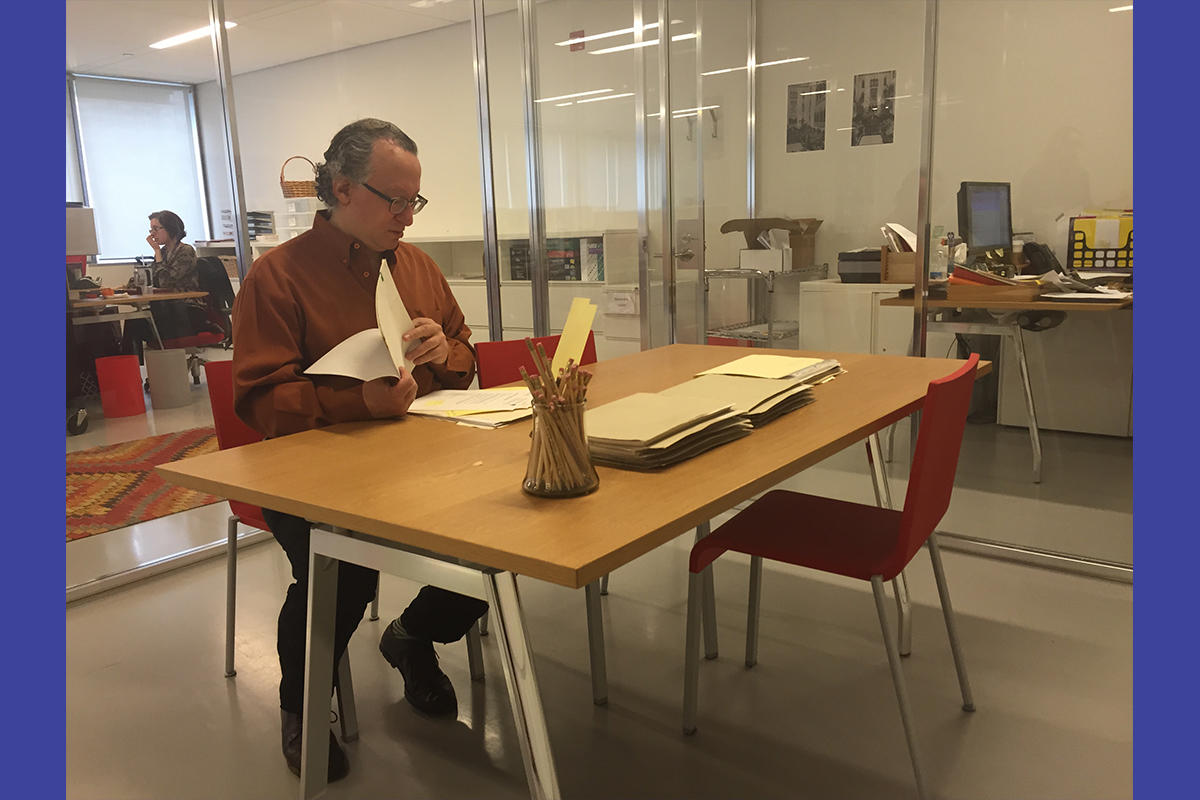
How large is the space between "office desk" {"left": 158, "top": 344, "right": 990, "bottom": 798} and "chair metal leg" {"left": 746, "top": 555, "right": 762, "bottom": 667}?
59 centimetres

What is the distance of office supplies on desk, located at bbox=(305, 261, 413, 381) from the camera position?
1.79m

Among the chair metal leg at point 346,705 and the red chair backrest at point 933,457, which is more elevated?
the red chair backrest at point 933,457

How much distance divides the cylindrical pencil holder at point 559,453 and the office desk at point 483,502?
2 cm

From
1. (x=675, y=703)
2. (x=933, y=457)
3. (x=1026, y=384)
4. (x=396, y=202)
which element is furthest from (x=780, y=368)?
(x=1026, y=384)

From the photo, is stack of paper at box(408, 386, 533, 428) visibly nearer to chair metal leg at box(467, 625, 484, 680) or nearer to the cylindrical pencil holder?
the cylindrical pencil holder

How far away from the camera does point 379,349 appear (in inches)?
73.7

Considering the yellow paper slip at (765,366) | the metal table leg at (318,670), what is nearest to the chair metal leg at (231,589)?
the metal table leg at (318,670)

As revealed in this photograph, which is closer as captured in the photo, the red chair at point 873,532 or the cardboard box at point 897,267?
the red chair at point 873,532

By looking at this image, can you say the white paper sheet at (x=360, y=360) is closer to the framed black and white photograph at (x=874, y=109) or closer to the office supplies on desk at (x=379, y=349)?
→ the office supplies on desk at (x=379, y=349)

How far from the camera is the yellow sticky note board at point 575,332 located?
165 cm

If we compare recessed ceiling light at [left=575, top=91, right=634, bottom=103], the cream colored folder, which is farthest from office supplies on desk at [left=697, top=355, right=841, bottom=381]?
recessed ceiling light at [left=575, top=91, right=634, bottom=103]

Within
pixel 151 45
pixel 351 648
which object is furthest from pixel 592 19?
pixel 351 648

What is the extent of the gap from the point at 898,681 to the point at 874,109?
230 cm

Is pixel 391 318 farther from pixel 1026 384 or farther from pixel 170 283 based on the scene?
pixel 1026 384
